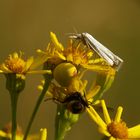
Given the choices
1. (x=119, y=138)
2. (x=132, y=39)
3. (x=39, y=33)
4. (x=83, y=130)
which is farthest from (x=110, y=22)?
(x=119, y=138)

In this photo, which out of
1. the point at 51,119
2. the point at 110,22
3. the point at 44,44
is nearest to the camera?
the point at 51,119

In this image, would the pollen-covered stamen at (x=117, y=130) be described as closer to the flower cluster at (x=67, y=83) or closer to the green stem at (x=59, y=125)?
the flower cluster at (x=67, y=83)

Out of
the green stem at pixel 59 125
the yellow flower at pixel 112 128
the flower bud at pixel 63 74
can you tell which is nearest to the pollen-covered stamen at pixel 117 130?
the yellow flower at pixel 112 128

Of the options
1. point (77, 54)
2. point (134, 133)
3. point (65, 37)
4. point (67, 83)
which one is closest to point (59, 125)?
point (67, 83)

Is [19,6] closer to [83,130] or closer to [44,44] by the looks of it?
[44,44]

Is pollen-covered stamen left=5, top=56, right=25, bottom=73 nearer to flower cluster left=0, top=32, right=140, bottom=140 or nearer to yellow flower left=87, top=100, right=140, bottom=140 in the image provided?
flower cluster left=0, top=32, right=140, bottom=140

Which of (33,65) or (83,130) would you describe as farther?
(83,130)
